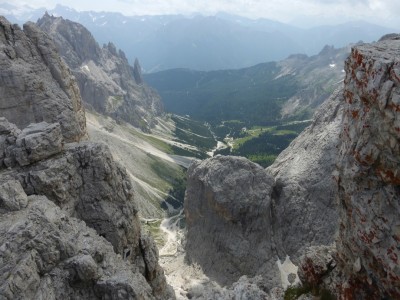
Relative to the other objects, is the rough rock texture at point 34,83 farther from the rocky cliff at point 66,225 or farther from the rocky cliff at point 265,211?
the rocky cliff at point 66,225

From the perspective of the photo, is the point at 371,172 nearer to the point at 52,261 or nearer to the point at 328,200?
the point at 52,261

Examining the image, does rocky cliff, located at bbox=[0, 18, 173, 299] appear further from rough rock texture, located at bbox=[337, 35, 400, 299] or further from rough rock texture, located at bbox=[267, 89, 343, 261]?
rough rock texture, located at bbox=[267, 89, 343, 261]

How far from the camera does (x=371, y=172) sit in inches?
941

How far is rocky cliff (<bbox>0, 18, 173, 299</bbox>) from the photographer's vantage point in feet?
93.5

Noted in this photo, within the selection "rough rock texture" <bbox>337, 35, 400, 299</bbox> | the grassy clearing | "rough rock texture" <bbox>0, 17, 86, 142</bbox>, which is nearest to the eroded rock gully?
"rough rock texture" <bbox>337, 35, 400, 299</bbox>

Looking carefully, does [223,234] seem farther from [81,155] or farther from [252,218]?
[81,155]

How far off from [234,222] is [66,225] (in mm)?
48084

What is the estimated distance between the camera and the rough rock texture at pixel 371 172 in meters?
22.1

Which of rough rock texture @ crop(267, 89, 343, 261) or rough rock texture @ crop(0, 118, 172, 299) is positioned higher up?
rough rock texture @ crop(0, 118, 172, 299)

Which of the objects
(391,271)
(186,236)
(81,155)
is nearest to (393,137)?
(391,271)

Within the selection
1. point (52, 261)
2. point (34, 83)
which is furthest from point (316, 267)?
point (34, 83)

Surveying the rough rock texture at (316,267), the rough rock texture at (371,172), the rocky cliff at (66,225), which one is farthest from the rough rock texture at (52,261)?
the rough rock texture at (371,172)

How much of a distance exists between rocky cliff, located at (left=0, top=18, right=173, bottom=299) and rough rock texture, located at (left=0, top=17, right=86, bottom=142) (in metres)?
32.2

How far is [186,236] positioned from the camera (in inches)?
3440
